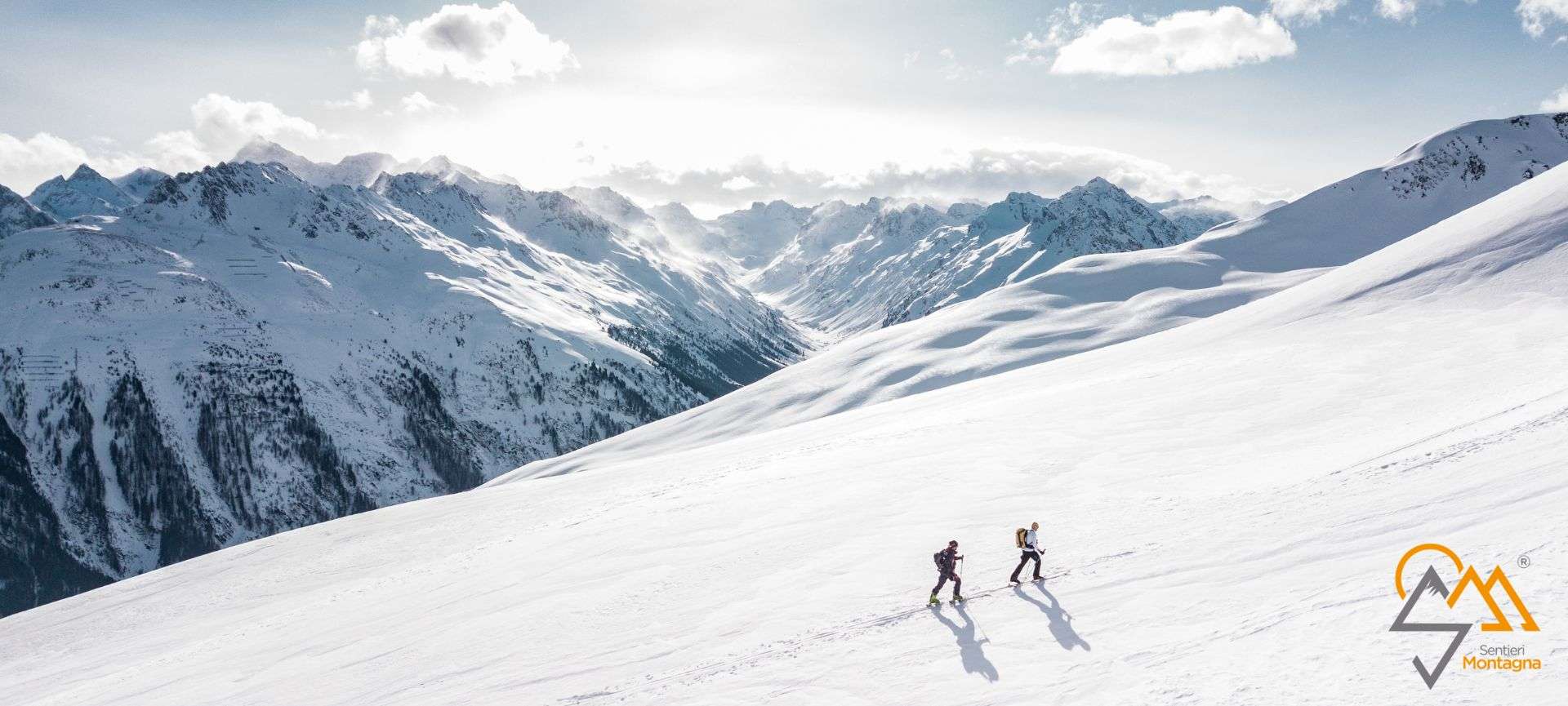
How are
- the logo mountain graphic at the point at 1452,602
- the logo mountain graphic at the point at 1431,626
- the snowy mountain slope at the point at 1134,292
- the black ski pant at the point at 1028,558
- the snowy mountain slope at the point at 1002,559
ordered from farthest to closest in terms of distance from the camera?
1. the snowy mountain slope at the point at 1134,292
2. the black ski pant at the point at 1028,558
3. the snowy mountain slope at the point at 1002,559
4. the logo mountain graphic at the point at 1452,602
5. the logo mountain graphic at the point at 1431,626

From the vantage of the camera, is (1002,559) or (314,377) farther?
(314,377)

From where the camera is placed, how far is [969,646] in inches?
569

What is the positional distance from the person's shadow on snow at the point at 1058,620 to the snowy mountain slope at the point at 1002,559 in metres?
0.09

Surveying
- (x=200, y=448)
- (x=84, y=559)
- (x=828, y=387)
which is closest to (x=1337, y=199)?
(x=828, y=387)

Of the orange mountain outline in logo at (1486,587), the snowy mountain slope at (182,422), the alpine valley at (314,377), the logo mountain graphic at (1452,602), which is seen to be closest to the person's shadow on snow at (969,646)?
the logo mountain graphic at (1452,602)

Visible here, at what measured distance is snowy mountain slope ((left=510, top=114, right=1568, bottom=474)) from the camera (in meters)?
85.1

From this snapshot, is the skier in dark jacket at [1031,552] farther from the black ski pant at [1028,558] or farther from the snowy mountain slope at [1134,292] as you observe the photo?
the snowy mountain slope at [1134,292]

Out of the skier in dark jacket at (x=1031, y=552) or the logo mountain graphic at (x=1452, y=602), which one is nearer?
the logo mountain graphic at (x=1452, y=602)

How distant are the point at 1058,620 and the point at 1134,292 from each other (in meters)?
108

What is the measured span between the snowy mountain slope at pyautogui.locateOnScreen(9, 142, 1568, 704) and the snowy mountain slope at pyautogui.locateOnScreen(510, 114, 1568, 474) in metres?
41.0

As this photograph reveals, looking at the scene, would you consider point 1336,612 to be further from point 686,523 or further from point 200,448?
point 200,448

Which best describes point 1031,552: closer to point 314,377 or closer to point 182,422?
point 182,422

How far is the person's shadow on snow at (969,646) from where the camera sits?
13.4 meters

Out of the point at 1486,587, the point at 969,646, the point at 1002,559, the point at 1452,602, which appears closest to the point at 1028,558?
the point at 1002,559
